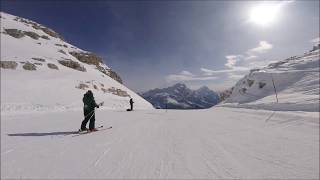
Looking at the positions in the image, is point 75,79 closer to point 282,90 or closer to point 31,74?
point 31,74

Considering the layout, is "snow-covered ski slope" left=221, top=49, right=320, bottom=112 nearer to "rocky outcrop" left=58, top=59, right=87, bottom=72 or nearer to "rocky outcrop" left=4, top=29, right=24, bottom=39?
"rocky outcrop" left=58, top=59, right=87, bottom=72

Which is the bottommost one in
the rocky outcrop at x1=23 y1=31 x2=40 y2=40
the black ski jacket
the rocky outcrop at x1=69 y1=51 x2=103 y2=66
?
the black ski jacket

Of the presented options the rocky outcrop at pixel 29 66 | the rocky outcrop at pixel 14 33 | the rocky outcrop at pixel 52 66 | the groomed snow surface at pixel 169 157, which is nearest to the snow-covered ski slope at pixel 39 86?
the rocky outcrop at pixel 29 66

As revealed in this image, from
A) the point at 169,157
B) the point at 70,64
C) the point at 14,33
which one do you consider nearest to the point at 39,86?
the point at 70,64

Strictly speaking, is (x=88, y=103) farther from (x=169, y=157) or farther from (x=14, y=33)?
(x=14, y=33)

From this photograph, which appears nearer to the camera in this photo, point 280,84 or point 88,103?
point 88,103

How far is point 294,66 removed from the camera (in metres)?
48.6

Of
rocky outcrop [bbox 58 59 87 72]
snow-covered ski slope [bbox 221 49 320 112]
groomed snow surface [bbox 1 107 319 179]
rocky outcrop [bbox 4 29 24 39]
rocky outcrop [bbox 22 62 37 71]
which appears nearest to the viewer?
groomed snow surface [bbox 1 107 319 179]

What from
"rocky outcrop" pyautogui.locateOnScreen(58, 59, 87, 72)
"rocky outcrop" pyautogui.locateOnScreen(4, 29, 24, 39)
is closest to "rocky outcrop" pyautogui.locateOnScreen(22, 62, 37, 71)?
"rocky outcrop" pyautogui.locateOnScreen(58, 59, 87, 72)

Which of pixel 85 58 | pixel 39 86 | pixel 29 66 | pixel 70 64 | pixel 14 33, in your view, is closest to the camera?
pixel 39 86

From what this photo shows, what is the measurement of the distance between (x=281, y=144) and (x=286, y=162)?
2.09 m

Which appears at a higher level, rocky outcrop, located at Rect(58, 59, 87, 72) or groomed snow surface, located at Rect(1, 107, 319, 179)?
rocky outcrop, located at Rect(58, 59, 87, 72)

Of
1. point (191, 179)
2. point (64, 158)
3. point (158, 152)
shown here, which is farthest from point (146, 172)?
point (64, 158)

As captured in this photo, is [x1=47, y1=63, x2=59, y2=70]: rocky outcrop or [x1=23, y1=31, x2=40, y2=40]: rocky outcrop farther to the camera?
[x1=23, y1=31, x2=40, y2=40]: rocky outcrop
